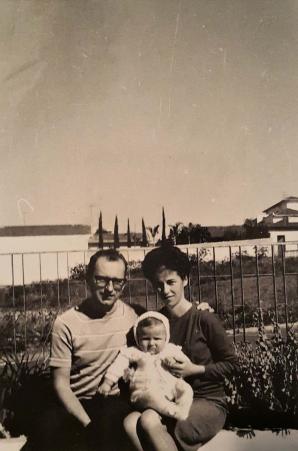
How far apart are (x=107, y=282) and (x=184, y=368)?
30 centimetres

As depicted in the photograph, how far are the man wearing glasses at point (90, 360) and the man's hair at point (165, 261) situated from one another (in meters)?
0.06

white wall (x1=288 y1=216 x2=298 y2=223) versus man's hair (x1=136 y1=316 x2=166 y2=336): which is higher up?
white wall (x1=288 y1=216 x2=298 y2=223)

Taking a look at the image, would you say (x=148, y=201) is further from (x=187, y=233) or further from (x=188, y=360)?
(x=188, y=360)

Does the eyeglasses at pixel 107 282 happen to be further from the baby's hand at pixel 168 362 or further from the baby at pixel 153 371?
the baby's hand at pixel 168 362

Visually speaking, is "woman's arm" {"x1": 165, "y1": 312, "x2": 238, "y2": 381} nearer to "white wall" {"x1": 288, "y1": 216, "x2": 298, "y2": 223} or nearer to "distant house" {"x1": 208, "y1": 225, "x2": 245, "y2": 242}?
"distant house" {"x1": 208, "y1": 225, "x2": 245, "y2": 242}

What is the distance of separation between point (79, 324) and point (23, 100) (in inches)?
25.2

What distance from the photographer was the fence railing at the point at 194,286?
1.14 metres

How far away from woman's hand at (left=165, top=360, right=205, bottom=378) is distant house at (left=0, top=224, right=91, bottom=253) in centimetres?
38

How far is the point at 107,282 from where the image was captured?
1130 mm

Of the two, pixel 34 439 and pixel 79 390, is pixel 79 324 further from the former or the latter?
pixel 34 439

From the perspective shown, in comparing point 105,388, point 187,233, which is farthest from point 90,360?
point 187,233

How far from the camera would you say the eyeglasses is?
1.13 m

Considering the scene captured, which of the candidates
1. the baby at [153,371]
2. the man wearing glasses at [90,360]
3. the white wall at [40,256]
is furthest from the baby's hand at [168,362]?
the white wall at [40,256]

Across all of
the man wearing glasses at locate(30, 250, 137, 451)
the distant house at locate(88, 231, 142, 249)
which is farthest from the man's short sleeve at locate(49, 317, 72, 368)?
the distant house at locate(88, 231, 142, 249)
